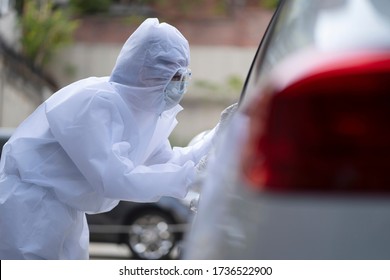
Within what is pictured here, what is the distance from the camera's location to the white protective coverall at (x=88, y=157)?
3.78 metres

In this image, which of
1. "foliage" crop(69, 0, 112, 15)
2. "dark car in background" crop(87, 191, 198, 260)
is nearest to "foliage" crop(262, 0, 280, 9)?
"foliage" crop(69, 0, 112, 15)

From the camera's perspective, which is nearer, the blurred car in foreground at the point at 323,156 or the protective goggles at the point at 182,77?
the blurred car in foreground at the point at 323,156

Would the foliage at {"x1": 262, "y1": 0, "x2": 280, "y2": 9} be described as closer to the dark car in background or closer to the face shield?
the dark car in background

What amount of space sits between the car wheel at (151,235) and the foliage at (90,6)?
14.8 m

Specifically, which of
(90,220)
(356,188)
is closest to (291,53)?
Result: (356,188)

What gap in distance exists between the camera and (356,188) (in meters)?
1.79

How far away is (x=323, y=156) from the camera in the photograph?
5.91ft

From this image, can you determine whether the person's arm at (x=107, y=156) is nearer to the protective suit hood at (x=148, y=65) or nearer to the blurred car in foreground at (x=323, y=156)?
the protective suit hood at (x=148, y=65)

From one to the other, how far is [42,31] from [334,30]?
24.6m

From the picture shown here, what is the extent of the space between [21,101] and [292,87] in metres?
23.3

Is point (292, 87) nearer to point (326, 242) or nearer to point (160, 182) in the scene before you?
point (326, 242)

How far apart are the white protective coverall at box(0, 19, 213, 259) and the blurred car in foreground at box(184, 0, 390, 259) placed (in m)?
1.94

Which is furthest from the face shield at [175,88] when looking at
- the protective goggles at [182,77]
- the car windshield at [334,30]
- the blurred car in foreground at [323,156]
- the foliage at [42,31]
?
the foliage at [42,31]

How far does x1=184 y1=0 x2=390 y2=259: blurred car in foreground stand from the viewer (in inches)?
70.3
